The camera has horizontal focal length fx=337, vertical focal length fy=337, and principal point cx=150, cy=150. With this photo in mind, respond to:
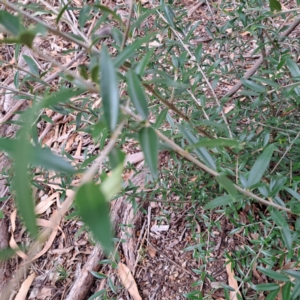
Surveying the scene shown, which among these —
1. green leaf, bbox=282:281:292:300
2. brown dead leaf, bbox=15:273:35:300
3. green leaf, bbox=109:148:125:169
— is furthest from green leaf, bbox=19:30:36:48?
brown dead leaf, bbox=15:273:35:300

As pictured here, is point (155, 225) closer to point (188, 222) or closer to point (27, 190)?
point (188, 222)

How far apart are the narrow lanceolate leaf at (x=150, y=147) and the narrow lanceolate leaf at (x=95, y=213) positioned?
113 millimetres

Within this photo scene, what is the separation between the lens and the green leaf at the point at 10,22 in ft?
1.35

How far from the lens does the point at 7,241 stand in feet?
5.80

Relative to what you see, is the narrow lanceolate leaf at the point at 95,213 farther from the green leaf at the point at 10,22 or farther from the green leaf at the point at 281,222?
the green leaf at the point at 281,222

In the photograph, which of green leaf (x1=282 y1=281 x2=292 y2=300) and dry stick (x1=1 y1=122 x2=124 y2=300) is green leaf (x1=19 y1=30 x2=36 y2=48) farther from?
green leaf (x1=282 y1=281 x2=292 y2=300)

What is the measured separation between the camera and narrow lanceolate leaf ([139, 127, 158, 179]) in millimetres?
413

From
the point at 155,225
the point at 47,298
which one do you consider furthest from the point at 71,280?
the point at 155,225

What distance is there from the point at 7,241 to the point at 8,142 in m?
1.57

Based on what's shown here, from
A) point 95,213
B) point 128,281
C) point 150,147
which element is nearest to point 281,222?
point 150,147

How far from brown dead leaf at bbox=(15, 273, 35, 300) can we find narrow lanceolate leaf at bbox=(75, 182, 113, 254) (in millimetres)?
1500

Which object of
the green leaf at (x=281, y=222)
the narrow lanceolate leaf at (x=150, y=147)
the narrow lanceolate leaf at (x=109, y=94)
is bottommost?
the green leaf at (x=281, y=222)

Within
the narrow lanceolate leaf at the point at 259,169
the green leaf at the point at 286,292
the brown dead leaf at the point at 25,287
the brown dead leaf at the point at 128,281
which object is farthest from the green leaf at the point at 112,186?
the brown dead leaf at the point at 25,287

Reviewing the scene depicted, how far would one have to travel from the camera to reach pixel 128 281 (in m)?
1.41
